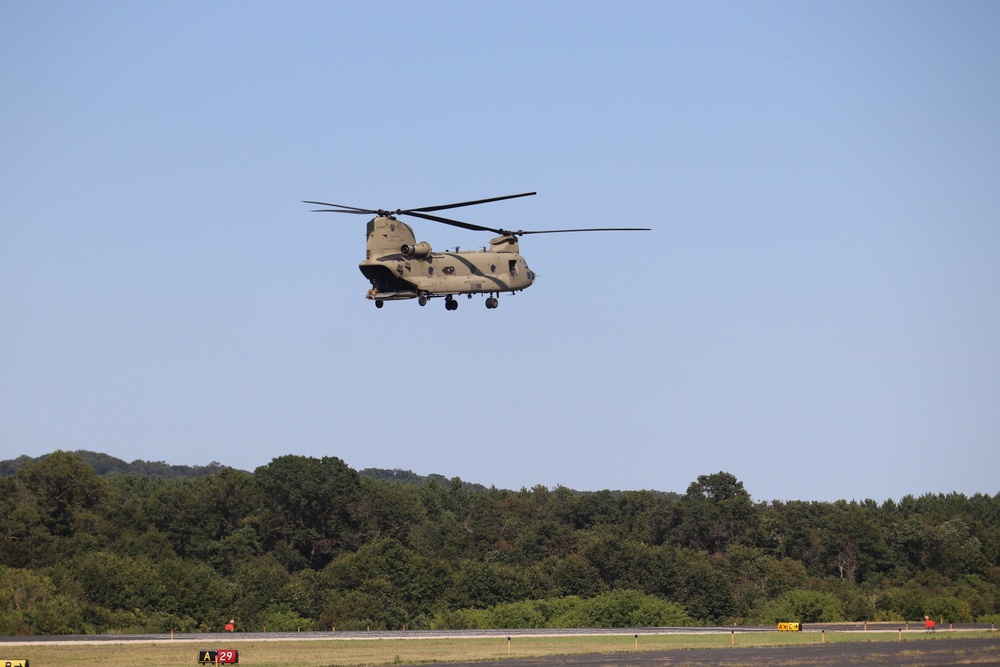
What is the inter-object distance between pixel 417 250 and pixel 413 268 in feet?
3.54

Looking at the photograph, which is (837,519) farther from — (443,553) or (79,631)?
(79,631)

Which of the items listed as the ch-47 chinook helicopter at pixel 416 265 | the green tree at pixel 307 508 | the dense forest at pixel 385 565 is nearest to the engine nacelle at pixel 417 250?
the ch-47 chinook helicopter at pixel 416 265

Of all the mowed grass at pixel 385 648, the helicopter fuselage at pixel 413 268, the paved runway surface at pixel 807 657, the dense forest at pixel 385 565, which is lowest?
the paved runway surface at pixel 807 657

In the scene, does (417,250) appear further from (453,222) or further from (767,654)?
(767,654)

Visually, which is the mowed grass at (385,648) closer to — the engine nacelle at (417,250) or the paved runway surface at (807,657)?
the paved runway surface at (807,657)

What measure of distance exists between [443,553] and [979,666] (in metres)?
107

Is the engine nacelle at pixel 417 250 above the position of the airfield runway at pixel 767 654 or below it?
above

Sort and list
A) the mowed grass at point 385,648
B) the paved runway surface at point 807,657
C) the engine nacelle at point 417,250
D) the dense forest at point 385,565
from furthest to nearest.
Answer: the dense forest at point 385,565, the engine nacelle at point 417,250, the mowed grass at point 385,648, the paved runway surface at point 807,657

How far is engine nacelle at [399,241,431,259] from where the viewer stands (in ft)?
259

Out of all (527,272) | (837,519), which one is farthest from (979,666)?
(837,519)

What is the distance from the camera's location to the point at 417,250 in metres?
79.2

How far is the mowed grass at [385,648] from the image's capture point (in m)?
77.4

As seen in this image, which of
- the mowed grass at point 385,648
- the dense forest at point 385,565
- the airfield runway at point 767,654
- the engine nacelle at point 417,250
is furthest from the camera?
the dense forest at point 385,565

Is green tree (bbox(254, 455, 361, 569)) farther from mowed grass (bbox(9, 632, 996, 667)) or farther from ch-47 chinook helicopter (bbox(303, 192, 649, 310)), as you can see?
Answer: ch-47 chinook helicopter (bbox(303, 192, 649, 310))
